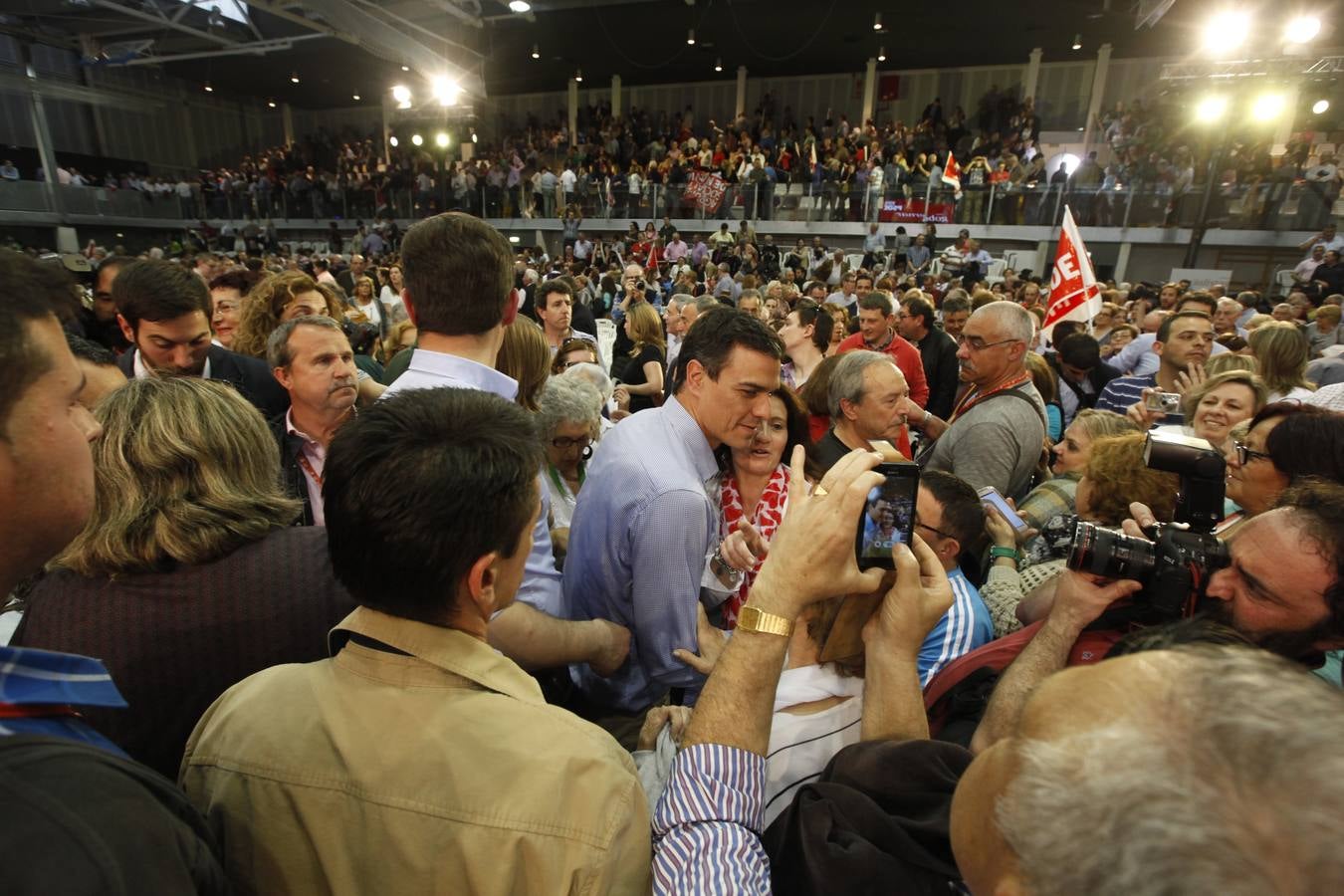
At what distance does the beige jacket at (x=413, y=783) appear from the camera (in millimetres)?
771

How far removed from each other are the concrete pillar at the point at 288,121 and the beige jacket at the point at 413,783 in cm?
3195

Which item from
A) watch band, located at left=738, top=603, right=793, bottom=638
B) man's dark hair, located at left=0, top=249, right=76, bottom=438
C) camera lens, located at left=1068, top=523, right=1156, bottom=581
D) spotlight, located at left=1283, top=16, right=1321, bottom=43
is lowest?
watch band, located at left=738, top=603, right=793, bottom=638

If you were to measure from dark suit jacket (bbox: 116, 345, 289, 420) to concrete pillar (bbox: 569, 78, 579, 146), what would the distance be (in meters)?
20.7

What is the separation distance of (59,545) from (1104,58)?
22936 mm

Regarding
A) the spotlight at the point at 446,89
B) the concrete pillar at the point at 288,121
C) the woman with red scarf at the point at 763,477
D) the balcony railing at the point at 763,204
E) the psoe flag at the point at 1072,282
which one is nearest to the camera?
the woman with red scarf at the point at 763,477

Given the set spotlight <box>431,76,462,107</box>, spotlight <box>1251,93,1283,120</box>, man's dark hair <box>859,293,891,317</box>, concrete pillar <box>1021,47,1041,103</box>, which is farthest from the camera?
concrete pillar <box>1021,47,1041,103</box>

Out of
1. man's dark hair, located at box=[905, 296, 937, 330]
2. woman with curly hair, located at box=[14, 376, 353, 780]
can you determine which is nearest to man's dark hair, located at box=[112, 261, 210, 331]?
woman with curly hair, located at box=[14, 376, 353, 780]

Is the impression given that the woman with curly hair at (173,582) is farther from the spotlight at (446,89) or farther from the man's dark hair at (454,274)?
the spotlight at (446,89)

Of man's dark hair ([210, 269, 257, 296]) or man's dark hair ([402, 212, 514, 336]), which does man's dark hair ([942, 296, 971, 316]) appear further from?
man's dark hair ([210, 269, 257, 296])

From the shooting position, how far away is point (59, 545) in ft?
2.42

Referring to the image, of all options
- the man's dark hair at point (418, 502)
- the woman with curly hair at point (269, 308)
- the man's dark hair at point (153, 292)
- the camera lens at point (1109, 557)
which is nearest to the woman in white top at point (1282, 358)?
the camera lens at point (1109, 557)

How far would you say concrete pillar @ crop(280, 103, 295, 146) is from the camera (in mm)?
26141

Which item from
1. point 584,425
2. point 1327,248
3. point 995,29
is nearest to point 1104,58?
point 995,29

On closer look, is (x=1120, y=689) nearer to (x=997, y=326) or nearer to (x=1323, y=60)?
(x=997, y=326)
